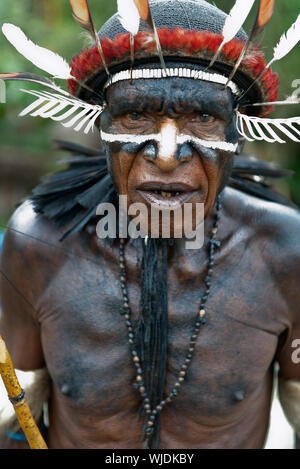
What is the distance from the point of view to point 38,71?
6387 millimetres

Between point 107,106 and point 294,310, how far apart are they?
1063mm

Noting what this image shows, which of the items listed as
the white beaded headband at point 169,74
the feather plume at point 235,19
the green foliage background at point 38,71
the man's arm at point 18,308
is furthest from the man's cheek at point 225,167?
the green foliage background at point 38,71

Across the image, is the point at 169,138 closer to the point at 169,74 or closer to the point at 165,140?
the point at 165,140

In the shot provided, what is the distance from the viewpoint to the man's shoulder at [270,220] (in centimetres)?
219

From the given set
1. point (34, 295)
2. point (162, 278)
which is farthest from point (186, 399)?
point (34, 295)

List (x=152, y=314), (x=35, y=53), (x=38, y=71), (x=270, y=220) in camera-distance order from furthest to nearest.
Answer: (x=38, y=71) → (x=270, y=220) → (x=152, y=314) → (x=35, y=53)

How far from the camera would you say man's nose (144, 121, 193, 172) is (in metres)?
1.77

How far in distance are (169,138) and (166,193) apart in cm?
19

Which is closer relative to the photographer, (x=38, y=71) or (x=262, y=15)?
(x=262, y=15)

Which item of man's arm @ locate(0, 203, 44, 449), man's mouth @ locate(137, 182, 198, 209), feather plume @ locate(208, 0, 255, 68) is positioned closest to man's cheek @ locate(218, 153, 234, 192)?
man's mouth @ locate(137, 182, 198, 209)

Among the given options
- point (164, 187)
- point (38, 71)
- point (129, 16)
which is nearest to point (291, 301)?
point (164, 187)

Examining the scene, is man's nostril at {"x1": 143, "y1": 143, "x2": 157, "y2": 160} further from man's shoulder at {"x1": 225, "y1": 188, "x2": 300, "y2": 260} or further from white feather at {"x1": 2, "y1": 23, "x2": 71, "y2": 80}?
man's shoulder at {"x1": 225, "y1": 188, "x2": 300, "y2": 260}

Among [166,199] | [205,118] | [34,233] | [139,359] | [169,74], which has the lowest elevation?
[139,359]

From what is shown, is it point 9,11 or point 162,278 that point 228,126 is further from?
point 9,11
